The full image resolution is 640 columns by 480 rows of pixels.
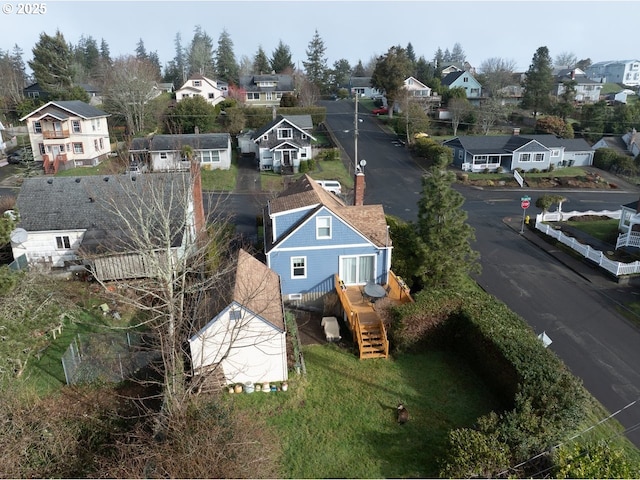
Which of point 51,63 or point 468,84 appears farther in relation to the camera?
point 468,84

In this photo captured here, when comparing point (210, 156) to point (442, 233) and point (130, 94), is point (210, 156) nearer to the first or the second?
point (130, 94)

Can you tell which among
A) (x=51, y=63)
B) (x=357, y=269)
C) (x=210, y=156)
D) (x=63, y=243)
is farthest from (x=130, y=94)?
(x=357, y=269)

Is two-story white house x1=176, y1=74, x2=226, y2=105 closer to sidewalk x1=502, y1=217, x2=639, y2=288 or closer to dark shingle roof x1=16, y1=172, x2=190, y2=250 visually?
dark shingle roof x1=16, y1=172, x2=190, y2=250

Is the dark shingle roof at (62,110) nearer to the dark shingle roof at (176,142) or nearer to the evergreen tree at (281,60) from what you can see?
the dark shingle roof at (176,142)

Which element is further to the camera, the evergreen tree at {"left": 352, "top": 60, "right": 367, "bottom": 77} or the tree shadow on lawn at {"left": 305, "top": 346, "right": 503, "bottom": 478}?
the evergreen tree at {"left": 352, "top": 60, "right": 367, "bottom": 77}

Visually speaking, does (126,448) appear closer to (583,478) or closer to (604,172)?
(583,478)

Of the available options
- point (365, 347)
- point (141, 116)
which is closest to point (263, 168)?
point (141, 116)

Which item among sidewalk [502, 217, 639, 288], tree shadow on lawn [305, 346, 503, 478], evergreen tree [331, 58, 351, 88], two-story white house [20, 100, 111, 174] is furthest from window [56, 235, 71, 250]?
evergreen tree [331, 58, 351, 88]
